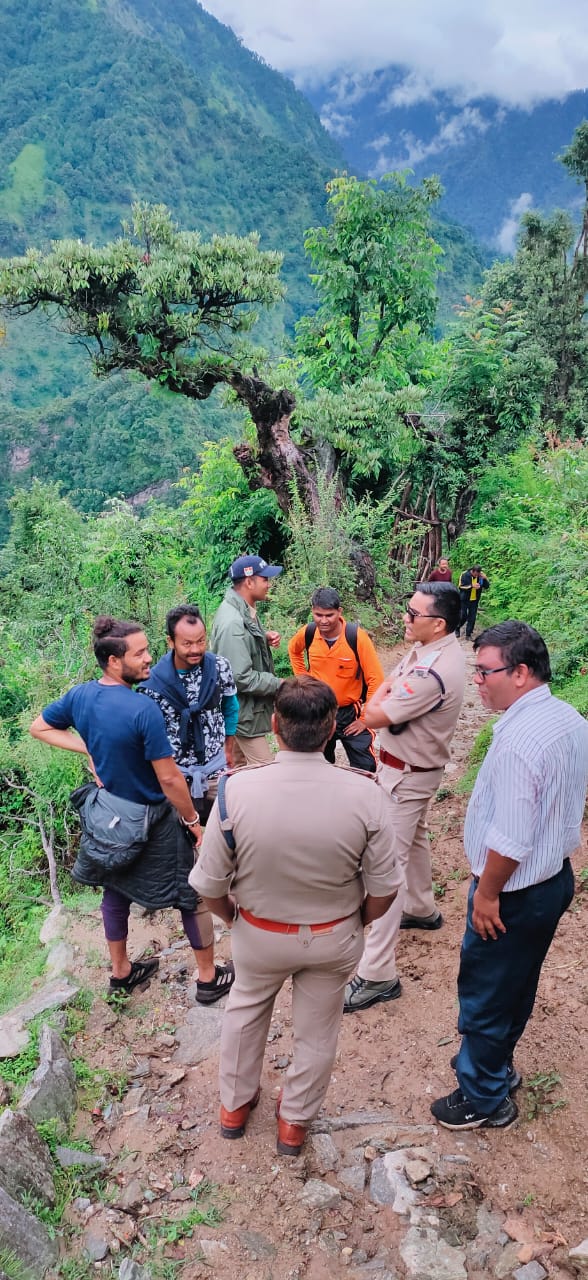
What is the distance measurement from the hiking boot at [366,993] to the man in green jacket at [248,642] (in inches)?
51.3

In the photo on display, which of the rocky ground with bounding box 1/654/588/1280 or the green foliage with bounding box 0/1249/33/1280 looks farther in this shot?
the rocky ground with bounding box 1/654/588/1280

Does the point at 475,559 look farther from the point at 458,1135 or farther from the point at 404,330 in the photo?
the point at 458,1135

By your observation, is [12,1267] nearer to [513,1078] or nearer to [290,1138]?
[290,1138]

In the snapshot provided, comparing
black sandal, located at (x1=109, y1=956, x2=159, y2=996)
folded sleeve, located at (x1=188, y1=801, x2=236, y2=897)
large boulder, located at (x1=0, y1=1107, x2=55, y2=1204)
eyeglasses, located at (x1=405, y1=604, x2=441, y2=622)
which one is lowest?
black sandal, located at (x1=109, y1=956, x2=159, y2=996)

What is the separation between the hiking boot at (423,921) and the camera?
147 inches

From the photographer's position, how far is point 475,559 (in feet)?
39.0

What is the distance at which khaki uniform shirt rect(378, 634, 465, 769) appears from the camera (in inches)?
119

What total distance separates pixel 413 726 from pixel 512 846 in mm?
1071

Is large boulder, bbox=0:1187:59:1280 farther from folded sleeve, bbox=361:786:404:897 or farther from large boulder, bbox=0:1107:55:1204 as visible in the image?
folded sleeve, bbox=361:786:404:897

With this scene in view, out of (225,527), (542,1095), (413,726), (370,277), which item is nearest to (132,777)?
(413,726)

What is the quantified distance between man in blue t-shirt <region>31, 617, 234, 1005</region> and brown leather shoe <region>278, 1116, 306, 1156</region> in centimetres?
89

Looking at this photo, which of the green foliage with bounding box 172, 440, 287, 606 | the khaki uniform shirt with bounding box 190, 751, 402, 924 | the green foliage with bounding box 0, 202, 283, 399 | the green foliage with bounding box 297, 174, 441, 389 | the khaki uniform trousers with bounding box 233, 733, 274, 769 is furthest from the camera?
the green foliage with bounding box 297, 174, 441, 389

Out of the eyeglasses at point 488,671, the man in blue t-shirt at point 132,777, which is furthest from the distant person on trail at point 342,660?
the eyeglasses at point 488,671

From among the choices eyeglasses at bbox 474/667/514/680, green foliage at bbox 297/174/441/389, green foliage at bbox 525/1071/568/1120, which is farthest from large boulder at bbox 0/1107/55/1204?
green foliage at bbox 297/174/441/389
